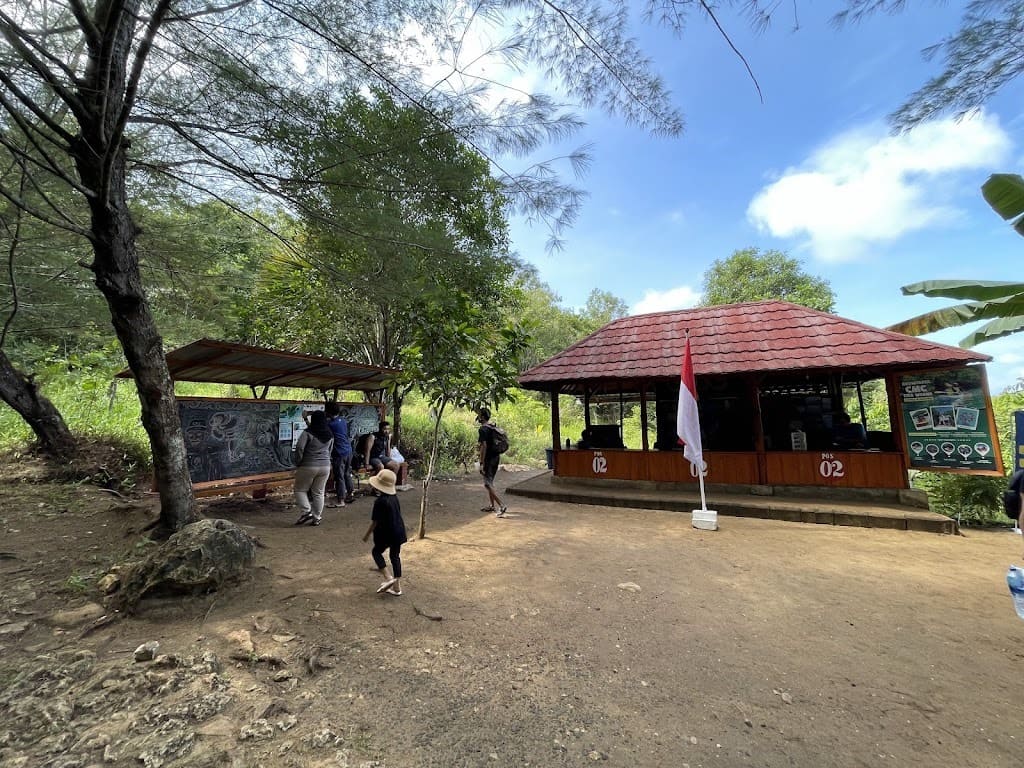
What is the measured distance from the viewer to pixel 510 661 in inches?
113

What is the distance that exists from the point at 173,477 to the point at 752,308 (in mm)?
10619

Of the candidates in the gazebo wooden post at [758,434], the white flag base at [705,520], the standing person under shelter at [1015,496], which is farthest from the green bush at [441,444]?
the standing person under shelter at [1015,496]

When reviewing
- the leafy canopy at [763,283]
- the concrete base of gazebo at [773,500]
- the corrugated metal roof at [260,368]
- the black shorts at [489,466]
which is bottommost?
the concrete base of gazebo at [773,500]

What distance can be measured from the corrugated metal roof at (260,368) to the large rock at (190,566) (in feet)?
7.96

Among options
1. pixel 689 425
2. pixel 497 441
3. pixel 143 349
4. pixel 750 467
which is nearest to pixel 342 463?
pixel 497 441

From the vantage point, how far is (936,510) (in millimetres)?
7441

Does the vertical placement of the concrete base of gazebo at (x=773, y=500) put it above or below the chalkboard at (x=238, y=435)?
below

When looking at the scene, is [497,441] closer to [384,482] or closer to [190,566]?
[384,482]

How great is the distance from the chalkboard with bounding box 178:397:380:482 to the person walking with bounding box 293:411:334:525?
131 centimetres

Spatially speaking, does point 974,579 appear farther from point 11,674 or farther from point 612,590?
point 11,674

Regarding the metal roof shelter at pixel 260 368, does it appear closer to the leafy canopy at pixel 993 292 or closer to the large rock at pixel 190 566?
the large rock at pixel 190 566

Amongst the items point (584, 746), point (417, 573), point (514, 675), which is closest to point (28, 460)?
point (417, 573)

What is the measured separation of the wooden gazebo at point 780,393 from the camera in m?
6.67

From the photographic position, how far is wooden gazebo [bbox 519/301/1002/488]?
6.67m
